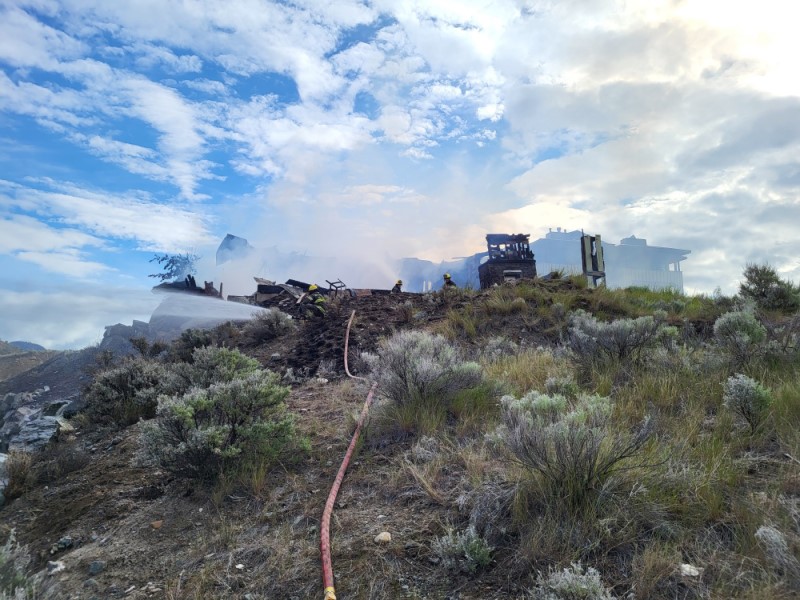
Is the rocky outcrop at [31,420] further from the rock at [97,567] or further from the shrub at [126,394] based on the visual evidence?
the rock at [97,567]

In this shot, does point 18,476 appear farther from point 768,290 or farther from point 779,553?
point 768,290

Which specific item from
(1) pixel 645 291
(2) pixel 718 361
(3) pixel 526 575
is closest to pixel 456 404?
(3) pixel 526 575

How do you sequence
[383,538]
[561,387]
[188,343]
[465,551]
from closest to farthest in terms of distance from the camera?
[465,551]
[383,538]
[561,387]
[188,343]

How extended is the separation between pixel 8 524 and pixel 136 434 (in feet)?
6.55

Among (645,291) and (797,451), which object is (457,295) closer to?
(645,291)

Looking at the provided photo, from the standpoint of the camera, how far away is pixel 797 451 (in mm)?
2979

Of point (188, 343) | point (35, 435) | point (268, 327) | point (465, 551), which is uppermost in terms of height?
point (268, 327)

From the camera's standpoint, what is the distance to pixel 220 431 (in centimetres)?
414

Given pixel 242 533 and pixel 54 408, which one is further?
pixel 54 408

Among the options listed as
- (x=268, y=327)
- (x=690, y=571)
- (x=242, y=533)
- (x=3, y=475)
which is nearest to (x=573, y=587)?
(x=690, y=571)

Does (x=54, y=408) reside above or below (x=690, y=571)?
below

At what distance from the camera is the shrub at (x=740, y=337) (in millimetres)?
5027

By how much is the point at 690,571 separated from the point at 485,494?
1090 millimetres

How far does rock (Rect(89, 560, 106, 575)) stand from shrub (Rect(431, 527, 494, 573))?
215cm
